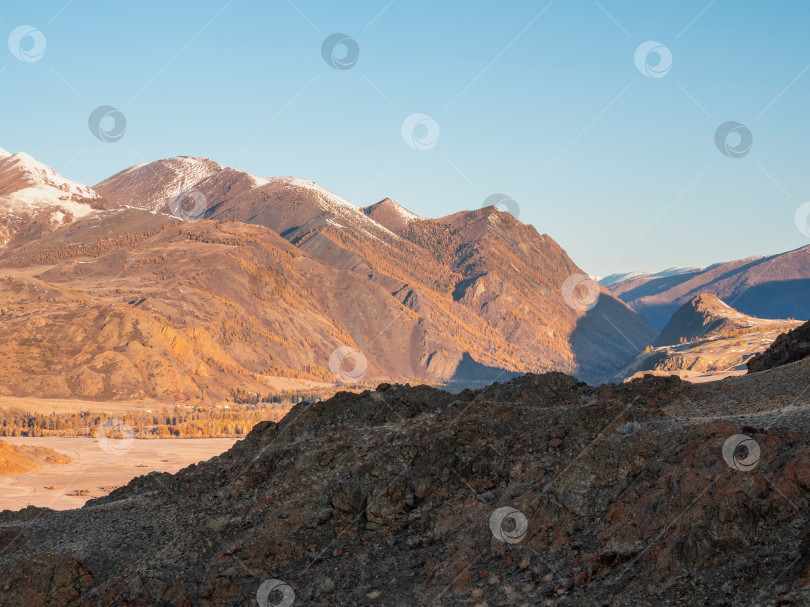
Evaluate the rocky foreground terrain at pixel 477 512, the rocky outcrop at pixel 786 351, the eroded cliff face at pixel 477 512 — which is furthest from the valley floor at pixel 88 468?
the rocky outcrop at pixel 786 351

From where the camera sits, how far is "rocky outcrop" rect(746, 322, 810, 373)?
40719 millimetres

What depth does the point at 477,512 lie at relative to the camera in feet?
85.0

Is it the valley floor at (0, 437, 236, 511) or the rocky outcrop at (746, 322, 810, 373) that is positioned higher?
the valley floor at (0, 437, 236, 511)

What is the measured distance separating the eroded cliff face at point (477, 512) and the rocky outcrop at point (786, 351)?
7179 mm

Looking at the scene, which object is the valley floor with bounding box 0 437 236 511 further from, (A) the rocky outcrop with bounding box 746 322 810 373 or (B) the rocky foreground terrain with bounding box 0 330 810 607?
(A) the rocky outcrop with bounding box 746 322 810 373

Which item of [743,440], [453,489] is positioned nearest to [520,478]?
[453,489]

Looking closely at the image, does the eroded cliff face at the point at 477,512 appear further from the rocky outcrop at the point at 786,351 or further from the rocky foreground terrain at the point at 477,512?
the rocky outcrop at the point at 786,351

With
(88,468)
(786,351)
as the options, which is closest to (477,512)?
(786,351)

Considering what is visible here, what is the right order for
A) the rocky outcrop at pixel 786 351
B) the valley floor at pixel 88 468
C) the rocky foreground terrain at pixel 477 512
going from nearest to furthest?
1. the rocky foreground terrain at pixel 477 512
2. the rocky outcrop at pixel 786 351
3. the valley floor at pixel 88 468

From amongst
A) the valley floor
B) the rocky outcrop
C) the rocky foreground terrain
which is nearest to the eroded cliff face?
the rocky foreground terrain

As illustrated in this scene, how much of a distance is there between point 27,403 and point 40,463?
262 feet

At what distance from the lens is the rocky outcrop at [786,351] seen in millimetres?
40719

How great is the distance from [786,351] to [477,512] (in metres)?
24.8

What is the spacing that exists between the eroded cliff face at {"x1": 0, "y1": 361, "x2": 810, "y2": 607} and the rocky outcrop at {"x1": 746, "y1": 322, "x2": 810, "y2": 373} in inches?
283
